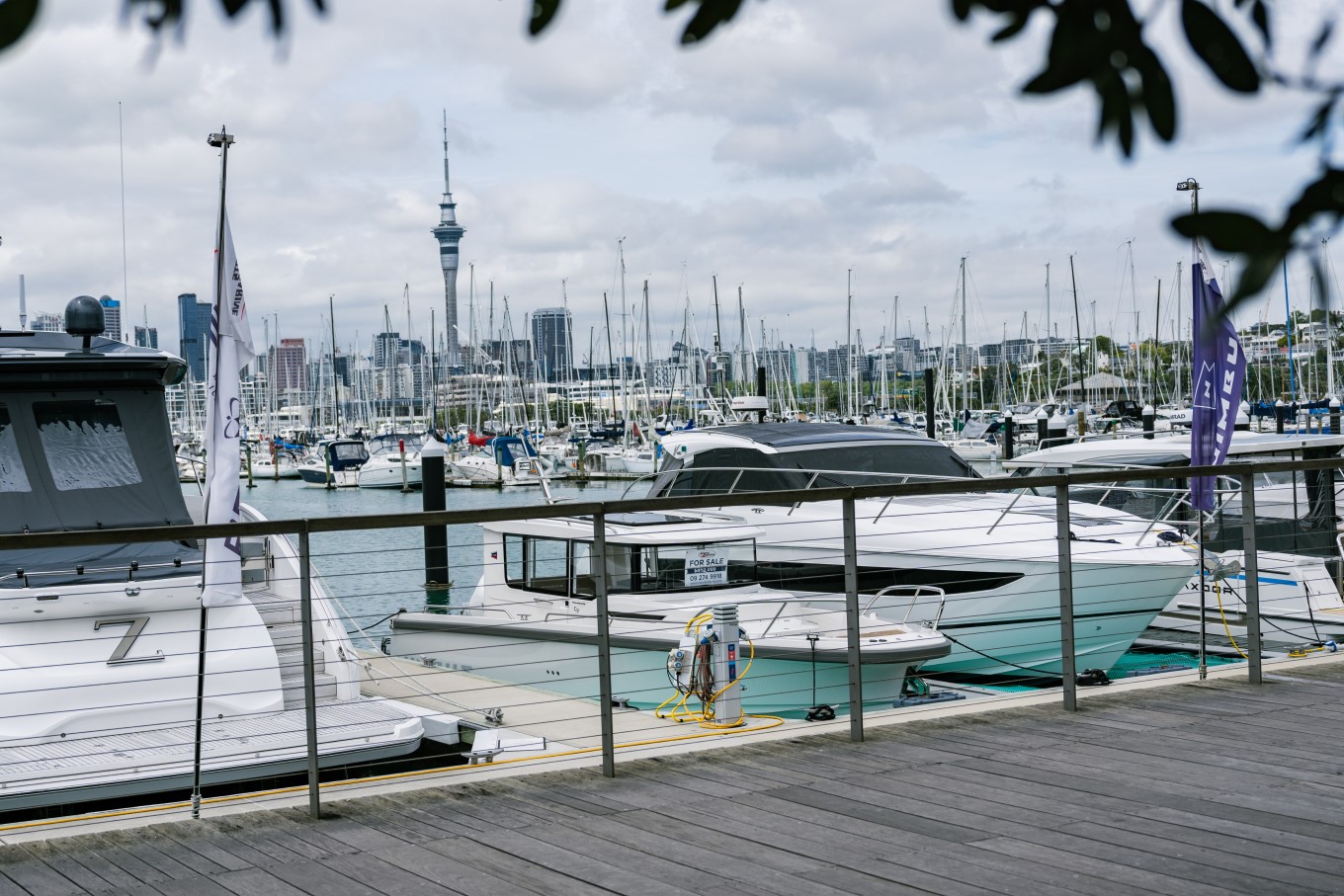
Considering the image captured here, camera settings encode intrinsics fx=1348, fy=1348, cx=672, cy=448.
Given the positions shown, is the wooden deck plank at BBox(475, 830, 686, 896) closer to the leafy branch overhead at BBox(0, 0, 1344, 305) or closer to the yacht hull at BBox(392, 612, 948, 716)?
the leafy branch overhead at BBox(0, 0, 1344, 305)

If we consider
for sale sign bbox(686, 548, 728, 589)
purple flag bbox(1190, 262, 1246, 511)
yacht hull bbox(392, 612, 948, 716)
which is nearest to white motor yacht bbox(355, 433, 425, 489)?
yacht hull bbox(392, 612, 948, 716)

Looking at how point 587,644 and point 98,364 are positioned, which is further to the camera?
point 587,644

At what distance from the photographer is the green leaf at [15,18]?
158cm

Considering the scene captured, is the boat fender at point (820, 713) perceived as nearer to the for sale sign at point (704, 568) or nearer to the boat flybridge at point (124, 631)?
the for sale sign at point (704, 568)

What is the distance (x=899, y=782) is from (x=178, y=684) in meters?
4.01

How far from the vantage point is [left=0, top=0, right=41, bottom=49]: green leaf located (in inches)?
62.1

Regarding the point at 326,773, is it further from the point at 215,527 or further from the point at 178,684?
the point at 215,527

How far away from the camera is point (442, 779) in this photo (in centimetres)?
613

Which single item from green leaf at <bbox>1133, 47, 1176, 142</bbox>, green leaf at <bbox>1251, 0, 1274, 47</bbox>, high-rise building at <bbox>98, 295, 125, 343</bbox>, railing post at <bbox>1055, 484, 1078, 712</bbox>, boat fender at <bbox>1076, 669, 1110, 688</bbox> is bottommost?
boat fender at <bbox>1076, 669, 1110, 688</bbox>

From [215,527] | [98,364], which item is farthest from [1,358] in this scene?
[215,527]

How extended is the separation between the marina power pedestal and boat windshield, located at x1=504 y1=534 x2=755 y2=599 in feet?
10.9

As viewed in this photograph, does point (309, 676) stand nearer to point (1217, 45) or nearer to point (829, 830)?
point (829, 830)

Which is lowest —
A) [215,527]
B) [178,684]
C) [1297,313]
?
[178,684]

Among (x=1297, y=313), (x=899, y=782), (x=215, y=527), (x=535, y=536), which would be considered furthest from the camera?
(x=1297, y=313)
